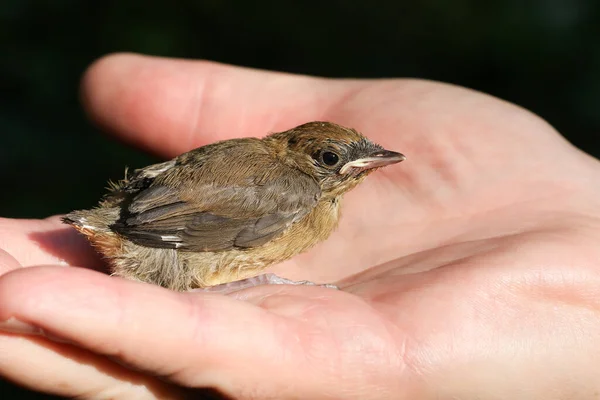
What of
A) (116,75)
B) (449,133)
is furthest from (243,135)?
(449,133)

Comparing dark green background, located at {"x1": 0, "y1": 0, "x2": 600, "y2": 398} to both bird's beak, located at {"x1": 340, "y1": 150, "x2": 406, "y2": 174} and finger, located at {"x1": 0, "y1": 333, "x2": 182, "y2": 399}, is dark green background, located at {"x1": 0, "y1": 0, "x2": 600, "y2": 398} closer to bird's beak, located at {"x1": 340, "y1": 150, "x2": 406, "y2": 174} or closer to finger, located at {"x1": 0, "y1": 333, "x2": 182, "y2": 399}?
bird's beak, located at {"x1": 340, "y1": 150, "x2": 406, "y2": 174}

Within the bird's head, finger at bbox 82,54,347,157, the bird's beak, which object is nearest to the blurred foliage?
finger at bbox 82,54,347,157

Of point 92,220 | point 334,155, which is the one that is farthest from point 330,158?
point 92,220

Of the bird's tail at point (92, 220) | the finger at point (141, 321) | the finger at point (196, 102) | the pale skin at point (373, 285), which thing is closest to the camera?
the finger at point (141, 321)

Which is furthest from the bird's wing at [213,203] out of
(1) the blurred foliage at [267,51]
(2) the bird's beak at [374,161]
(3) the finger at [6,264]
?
(1) the blurred foliage at [267,51]

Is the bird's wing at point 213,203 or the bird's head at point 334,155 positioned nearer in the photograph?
the bird's wing at point 213,203

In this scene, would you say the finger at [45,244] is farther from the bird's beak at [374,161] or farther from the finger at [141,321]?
the bird's beak at [374,161]
